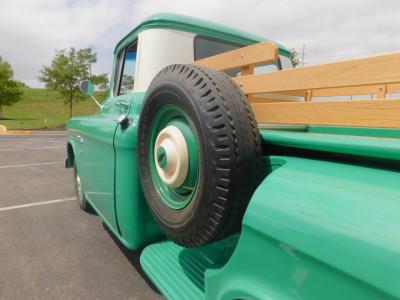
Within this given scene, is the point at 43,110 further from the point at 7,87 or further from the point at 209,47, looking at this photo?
the point at 209,47

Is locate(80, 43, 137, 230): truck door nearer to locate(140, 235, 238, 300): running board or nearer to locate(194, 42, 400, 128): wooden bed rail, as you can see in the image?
locate(140, 235, 238, 300): running board

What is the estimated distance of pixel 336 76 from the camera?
3.77ft

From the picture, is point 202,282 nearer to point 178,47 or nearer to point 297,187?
point 297,187

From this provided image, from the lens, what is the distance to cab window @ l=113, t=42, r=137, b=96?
9.10 feet

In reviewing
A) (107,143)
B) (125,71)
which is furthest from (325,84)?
(125,71)

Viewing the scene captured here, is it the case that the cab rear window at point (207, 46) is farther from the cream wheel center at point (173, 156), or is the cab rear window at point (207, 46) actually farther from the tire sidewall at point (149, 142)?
the cream wheel center at point (173, 156)

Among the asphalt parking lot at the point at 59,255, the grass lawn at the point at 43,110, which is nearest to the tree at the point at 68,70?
the grass lawn at the point at 43,110

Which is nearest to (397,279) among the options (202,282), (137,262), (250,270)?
(250,270)

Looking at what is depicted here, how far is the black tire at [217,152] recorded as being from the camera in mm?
1277

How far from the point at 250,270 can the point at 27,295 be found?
2.02m

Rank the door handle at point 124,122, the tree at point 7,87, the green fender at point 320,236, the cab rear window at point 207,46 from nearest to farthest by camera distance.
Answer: the green fender at point 320,236 < the door handle at point 124,122 < the cab rear window at point 207,46 < the tree at point 7,87

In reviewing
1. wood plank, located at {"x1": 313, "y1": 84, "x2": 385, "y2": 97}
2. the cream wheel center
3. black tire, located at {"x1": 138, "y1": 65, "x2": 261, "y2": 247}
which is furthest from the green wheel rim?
wood plank, located at {"x1": 313, "y1": 84, "x2": 385, "y2": 97}

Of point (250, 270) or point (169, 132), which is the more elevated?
point (169, 132)

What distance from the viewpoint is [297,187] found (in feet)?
3.39
